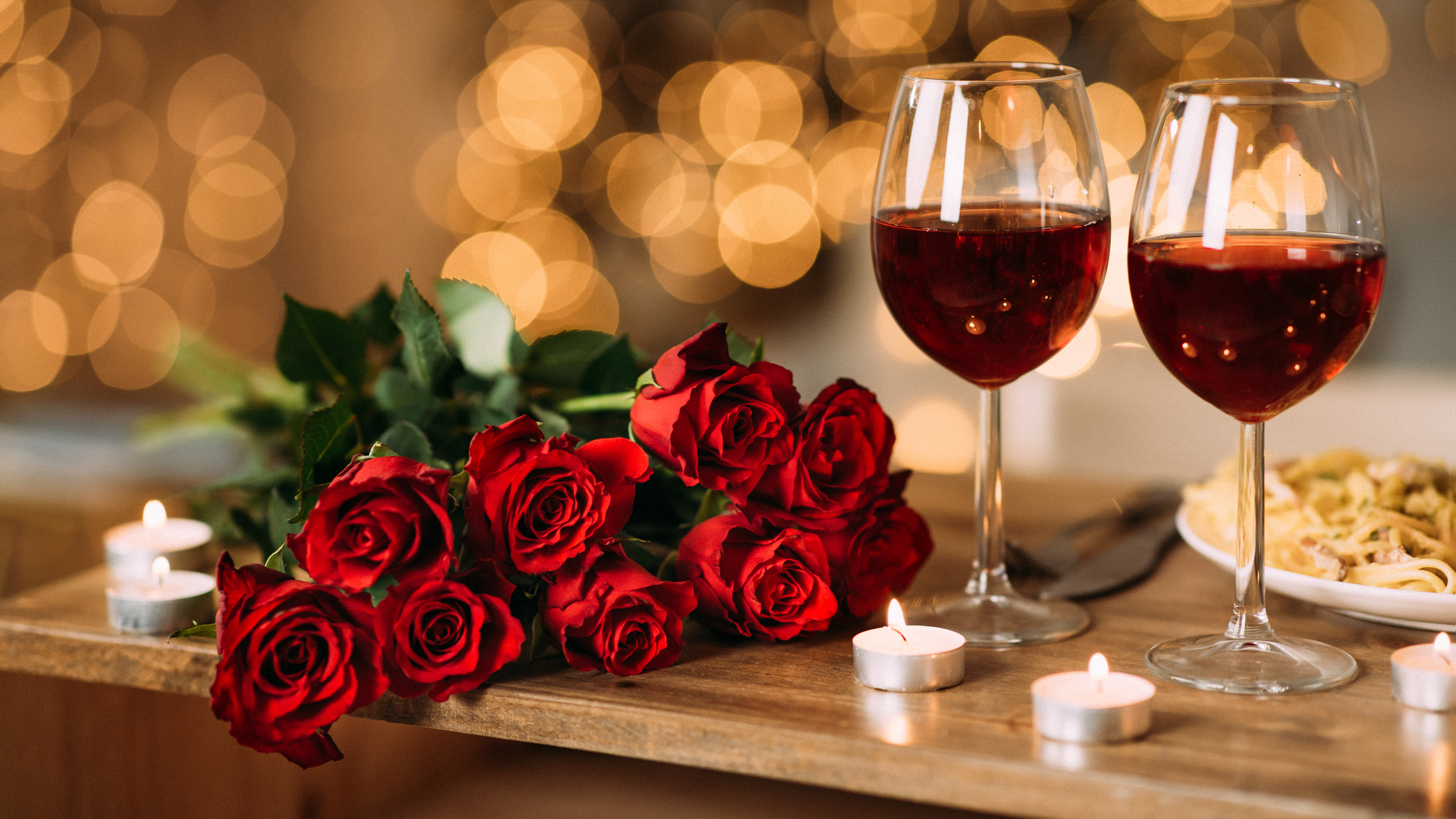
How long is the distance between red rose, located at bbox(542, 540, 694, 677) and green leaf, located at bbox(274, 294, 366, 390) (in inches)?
12.2

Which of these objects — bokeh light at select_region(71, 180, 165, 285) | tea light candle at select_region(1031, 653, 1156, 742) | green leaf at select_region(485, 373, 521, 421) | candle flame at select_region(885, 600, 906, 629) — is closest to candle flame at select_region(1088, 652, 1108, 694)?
tea light candle at select_region(1031, 653, 1156, 742)

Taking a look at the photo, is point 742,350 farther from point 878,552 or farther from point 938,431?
point 938,431

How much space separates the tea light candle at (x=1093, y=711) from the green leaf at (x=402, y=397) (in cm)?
46

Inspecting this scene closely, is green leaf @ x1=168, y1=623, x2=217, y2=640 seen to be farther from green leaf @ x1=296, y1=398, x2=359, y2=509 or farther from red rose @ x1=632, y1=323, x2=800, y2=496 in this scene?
red rose @ x1=632, y1=323, x2=800, y2=496

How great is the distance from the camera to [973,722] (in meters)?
0.57

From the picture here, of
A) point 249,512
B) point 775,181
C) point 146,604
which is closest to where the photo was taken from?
point 146,604

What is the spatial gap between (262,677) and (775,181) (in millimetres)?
2488

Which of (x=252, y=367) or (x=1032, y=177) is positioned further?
(x=252, y=367)

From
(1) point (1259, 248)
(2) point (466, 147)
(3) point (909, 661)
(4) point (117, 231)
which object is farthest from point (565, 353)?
(4) point (117, 231)

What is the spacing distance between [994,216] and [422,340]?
38cm

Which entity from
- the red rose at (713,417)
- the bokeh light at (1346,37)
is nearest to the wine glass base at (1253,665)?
the red rose at (713,417)

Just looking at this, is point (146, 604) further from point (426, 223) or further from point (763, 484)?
point (426, 223)

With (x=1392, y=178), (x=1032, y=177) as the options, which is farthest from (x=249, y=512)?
(x=1392, y=178)

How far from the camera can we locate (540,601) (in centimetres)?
65
